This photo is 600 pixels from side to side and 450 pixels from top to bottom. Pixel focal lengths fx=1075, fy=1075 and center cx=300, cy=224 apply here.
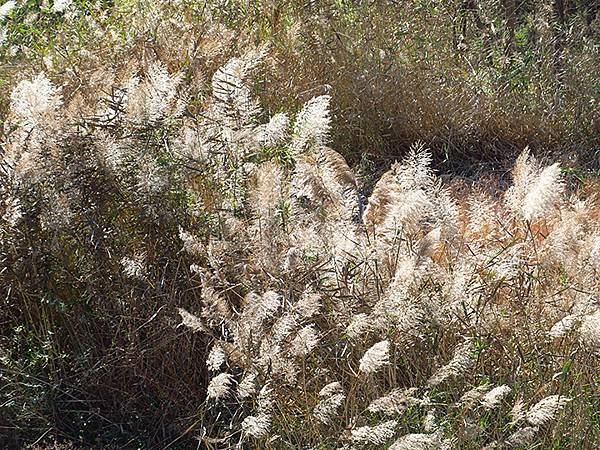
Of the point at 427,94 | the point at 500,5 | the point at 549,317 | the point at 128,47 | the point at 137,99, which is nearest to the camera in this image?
the point at 549,317

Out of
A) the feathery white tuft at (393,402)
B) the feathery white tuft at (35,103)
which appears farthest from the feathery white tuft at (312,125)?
the feathery white tuft at (393,402)

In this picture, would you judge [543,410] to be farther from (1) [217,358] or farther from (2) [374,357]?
(1) [217,358]

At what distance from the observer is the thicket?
130 inches

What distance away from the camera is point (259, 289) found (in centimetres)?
360

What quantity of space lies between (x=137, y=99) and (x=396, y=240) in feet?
3.53

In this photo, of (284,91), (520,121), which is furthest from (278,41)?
(520,121)

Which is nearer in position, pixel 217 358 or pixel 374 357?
pixel 374 357

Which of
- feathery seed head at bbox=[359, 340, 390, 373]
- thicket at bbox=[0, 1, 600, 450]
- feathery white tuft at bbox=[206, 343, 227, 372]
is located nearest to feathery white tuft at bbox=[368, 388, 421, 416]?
thicket at bbox=[0, 1, 600, 450]

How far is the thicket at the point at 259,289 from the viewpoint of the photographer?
3.31m

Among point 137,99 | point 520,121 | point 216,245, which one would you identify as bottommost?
point 520,121

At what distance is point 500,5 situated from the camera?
22.5ft

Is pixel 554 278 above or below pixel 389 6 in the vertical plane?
below

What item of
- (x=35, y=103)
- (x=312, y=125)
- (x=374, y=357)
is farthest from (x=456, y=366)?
(x=35, y=103)

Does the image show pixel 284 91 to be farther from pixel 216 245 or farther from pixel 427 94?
pixel 216 245
